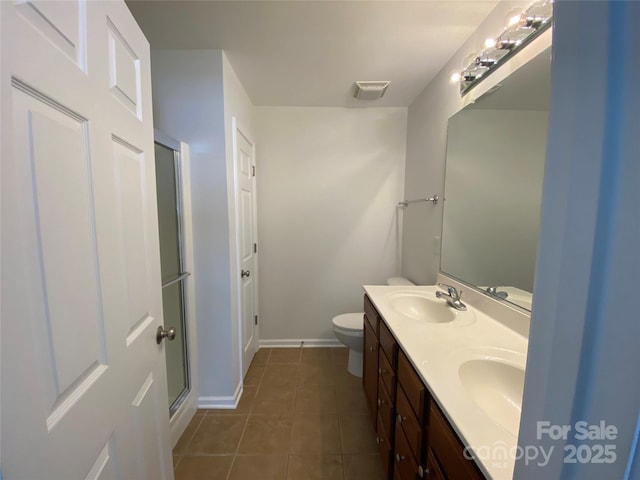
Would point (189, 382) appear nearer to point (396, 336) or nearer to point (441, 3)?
point (396, 336)

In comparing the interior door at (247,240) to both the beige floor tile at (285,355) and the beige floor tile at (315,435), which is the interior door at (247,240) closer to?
the beige floor tile at (285,355)

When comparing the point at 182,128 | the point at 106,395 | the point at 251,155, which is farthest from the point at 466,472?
the point at 251,155

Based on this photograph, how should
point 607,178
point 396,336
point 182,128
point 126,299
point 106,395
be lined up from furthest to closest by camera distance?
point 182,128 < point 396,336 < point 126,299 < point 106,395 < point 607,178

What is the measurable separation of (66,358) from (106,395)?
0.19 meters

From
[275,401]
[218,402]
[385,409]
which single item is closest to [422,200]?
[385,409]

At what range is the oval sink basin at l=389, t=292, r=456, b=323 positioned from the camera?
1458 millimetres

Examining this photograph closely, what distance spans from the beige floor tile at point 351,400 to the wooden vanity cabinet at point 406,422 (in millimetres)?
301

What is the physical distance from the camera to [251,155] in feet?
7.43

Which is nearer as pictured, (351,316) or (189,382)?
(189,382)

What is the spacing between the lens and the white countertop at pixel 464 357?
56 centimetres

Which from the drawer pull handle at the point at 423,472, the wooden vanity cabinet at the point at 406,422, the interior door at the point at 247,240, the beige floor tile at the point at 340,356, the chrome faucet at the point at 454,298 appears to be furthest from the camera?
the beige floor tile at the point at 340,356

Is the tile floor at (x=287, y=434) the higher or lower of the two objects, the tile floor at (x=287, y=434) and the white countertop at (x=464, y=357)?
the lower

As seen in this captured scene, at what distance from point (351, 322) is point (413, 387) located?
126 centimetres

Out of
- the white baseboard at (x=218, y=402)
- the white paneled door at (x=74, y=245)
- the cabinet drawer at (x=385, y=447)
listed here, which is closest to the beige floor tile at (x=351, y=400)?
the cabinet drawer at (x=385, y=447)
